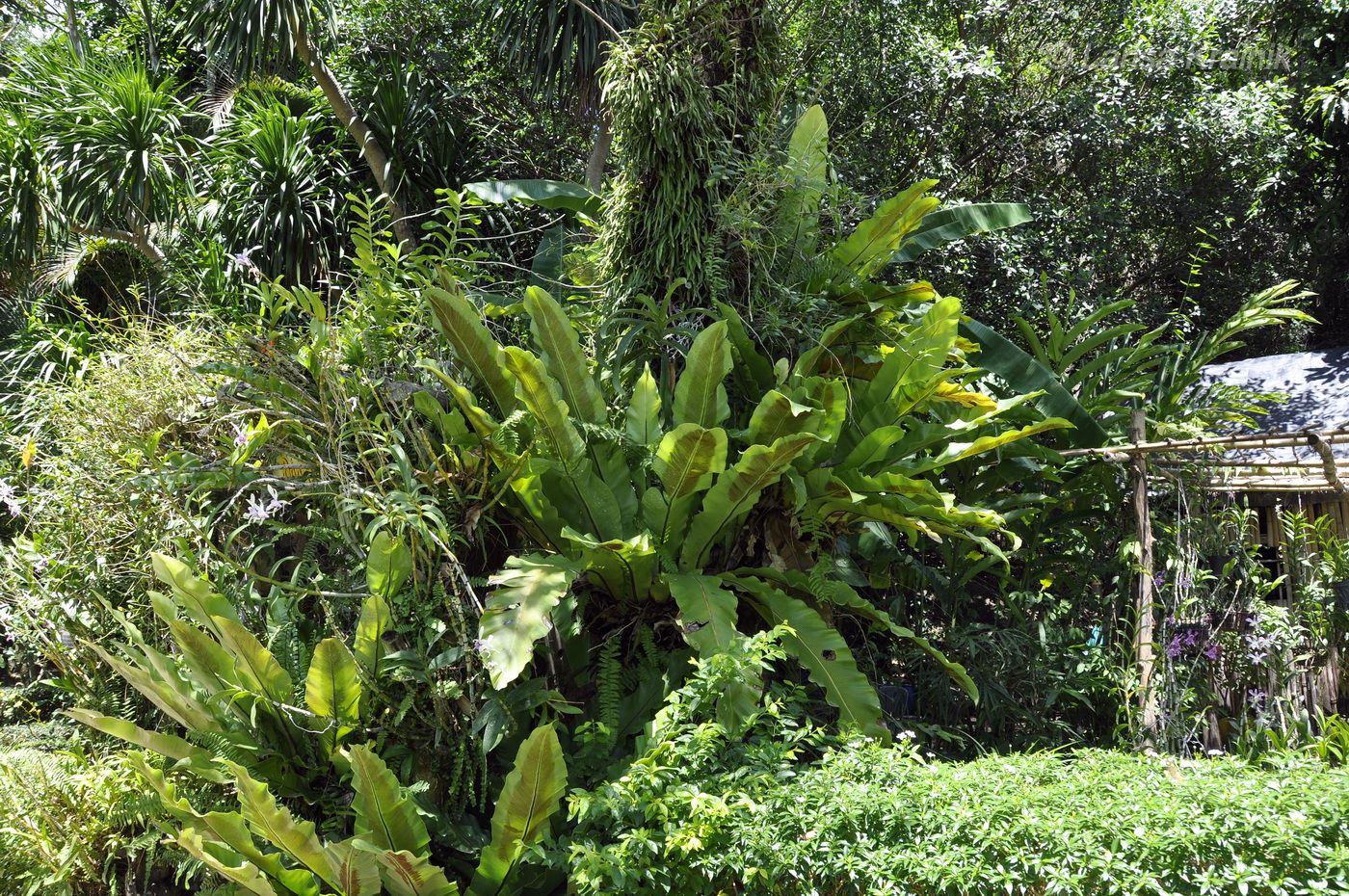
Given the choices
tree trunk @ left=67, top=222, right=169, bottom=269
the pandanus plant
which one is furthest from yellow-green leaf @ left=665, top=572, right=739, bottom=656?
tree trunk @ left=67, top=222, right=169, bottom=269

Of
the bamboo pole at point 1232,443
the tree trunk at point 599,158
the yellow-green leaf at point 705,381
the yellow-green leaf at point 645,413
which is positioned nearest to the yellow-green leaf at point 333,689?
the yellow-green leaf at point 645,413

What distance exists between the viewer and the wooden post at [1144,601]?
4719 mm

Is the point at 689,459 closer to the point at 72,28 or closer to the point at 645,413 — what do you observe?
the point at 645,413

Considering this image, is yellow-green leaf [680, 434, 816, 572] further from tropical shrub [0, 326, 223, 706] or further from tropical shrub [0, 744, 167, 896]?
tropical shrub [0, 744, 167, 896]

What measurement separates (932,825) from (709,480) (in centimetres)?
162

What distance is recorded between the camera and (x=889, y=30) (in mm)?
8680

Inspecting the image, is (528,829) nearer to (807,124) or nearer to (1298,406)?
(807,124)

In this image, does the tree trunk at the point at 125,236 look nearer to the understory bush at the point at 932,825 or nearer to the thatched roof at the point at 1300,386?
the understory bush at the point at 932,825

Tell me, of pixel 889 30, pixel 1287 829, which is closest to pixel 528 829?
pixel 1287 829

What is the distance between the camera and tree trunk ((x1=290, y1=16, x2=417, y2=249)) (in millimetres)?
7301

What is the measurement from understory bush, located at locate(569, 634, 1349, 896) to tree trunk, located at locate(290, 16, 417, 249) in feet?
16.6

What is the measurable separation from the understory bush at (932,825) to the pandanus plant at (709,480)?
1.36 ft

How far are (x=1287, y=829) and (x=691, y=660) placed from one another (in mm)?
1823

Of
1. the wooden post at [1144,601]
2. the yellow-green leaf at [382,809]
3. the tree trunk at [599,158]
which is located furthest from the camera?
the tree trunk at [599,158]
